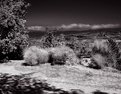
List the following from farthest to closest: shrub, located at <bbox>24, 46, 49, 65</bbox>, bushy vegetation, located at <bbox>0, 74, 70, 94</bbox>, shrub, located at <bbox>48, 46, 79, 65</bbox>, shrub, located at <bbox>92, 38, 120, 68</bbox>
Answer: shrub, located at <bbox>48, 46, 79, 65</bbox> → shrub, located at <bbox>24, 46, 49, 65</bbox> → shrub, located at <bbox>92, 38, 120, 68</bbox> → bushy vegetation, located at <bbox>0, 74, 70, 94</bbox>

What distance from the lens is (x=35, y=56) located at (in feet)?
45.4

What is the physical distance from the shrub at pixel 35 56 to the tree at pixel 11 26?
2352mm

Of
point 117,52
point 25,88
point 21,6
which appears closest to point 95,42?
point 117,52

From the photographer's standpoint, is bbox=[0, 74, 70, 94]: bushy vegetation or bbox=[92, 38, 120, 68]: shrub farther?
bbox=[92, 38, 120, 68]: shrub

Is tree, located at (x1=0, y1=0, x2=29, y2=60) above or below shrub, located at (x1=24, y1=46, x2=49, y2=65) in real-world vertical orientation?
above

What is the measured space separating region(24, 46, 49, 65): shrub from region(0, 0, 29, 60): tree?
235 cm

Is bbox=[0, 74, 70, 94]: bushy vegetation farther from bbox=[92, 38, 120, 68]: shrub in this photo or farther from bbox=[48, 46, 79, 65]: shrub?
bbox=[92, 38, 120, 68]: shrub

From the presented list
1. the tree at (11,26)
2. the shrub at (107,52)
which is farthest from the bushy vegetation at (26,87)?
the tree at (11,26)

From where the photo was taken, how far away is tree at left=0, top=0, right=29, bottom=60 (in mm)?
15086

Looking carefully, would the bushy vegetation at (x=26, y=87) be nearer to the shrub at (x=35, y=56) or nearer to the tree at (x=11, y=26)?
the shrub at (x=35, y=56)

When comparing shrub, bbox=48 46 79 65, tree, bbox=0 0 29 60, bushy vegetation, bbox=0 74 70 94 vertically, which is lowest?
bushy vegetation, bbox=0 74 70 94

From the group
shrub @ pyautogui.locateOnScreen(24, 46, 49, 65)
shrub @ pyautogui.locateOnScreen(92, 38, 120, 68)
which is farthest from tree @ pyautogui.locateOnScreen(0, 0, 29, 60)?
shrub @ pyautogui.locateOnScreen(92, 38, 120, 68)

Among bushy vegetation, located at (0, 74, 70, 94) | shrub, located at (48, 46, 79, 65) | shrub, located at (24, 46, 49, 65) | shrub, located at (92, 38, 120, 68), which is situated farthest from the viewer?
shrub, located at (48, 46, 79, 65)

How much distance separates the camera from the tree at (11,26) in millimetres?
15086
